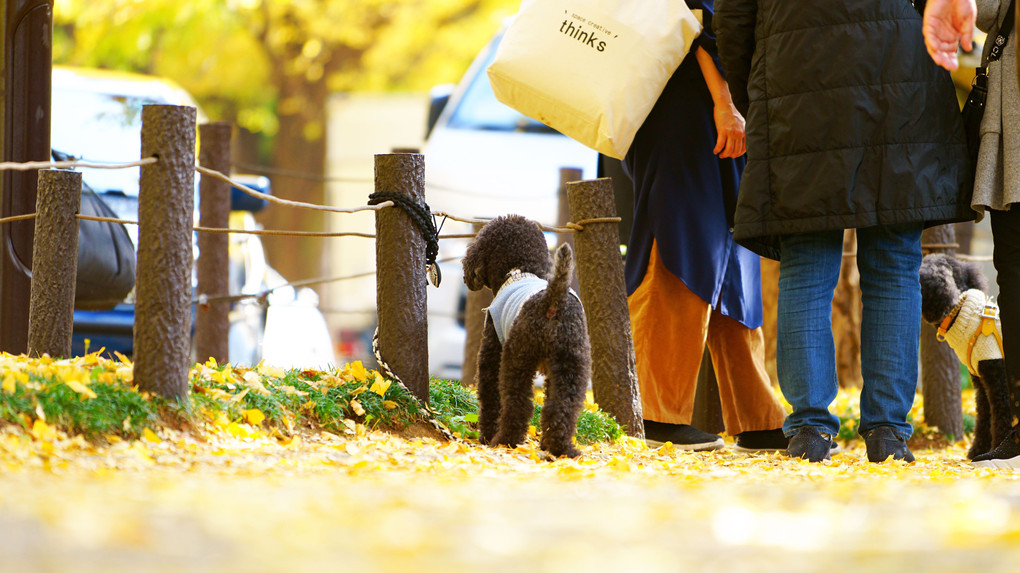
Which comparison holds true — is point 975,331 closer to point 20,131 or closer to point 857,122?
point 857,122

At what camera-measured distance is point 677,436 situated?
14.4ft

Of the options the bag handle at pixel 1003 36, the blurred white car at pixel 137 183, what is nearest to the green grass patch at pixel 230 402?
the bag handle at pixel 1003 36

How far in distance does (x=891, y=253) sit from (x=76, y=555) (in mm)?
2875

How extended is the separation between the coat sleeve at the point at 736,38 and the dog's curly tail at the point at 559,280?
3.21ft

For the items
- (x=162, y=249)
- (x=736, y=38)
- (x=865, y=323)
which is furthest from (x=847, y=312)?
(x=162, y=249)

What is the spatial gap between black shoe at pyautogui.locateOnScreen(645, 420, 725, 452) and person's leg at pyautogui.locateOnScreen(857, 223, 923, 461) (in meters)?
0.84

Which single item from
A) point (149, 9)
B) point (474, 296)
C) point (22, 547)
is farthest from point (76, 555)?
point (149, 9)

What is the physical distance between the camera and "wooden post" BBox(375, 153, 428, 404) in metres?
3.85

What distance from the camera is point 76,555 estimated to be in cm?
155

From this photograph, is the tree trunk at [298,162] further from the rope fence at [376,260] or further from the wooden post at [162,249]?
the wooden post at [162,249]

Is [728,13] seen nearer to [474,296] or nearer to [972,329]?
[972,329]

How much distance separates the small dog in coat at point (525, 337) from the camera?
11.1ft

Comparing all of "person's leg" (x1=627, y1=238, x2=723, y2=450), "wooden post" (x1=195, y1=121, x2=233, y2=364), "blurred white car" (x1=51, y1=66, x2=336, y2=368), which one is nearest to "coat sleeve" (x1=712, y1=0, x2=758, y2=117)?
"person's leg" (x1=627, y1=238, x2=723, y2=450)

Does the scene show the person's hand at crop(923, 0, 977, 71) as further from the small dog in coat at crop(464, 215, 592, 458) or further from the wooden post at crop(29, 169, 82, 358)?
the wooden post at crop(29, 169, 82, 358)
